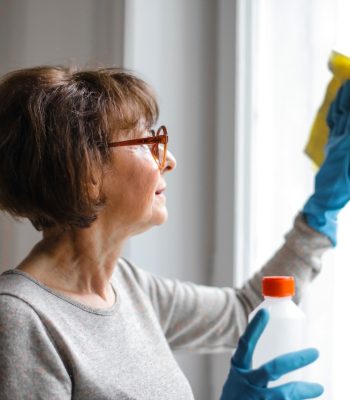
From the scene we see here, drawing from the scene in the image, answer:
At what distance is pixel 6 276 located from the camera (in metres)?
0.93

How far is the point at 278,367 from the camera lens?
2.61ft

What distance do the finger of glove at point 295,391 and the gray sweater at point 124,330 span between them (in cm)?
24

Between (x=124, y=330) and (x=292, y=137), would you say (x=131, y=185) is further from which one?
(x=292, y=137)

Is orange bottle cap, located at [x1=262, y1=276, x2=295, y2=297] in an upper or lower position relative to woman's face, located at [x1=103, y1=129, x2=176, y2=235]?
lower

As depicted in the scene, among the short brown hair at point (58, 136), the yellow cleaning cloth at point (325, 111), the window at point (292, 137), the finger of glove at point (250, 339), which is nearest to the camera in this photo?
the finger of glove at point (250, 339)

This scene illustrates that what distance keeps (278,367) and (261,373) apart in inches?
1.0

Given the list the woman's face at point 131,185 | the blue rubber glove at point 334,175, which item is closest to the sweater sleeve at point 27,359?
the woman's face at point 131,185

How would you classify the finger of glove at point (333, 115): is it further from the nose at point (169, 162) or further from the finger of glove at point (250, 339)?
the finger of glove at point (250, 339)

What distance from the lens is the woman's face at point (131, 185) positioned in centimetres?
98

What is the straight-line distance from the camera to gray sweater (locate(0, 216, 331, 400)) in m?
0.84

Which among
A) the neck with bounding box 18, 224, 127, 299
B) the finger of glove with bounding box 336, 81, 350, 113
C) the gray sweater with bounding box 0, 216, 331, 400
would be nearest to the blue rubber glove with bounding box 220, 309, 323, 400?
the gray sweater with bounding box 0, 216, 331, 400

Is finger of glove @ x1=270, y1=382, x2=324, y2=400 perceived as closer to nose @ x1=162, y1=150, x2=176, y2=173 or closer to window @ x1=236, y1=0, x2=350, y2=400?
window @ x1=236, y1=0, x2=350, y2=400

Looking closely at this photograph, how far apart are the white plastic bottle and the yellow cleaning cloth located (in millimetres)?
348

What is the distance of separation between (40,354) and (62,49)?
2.89 feet
